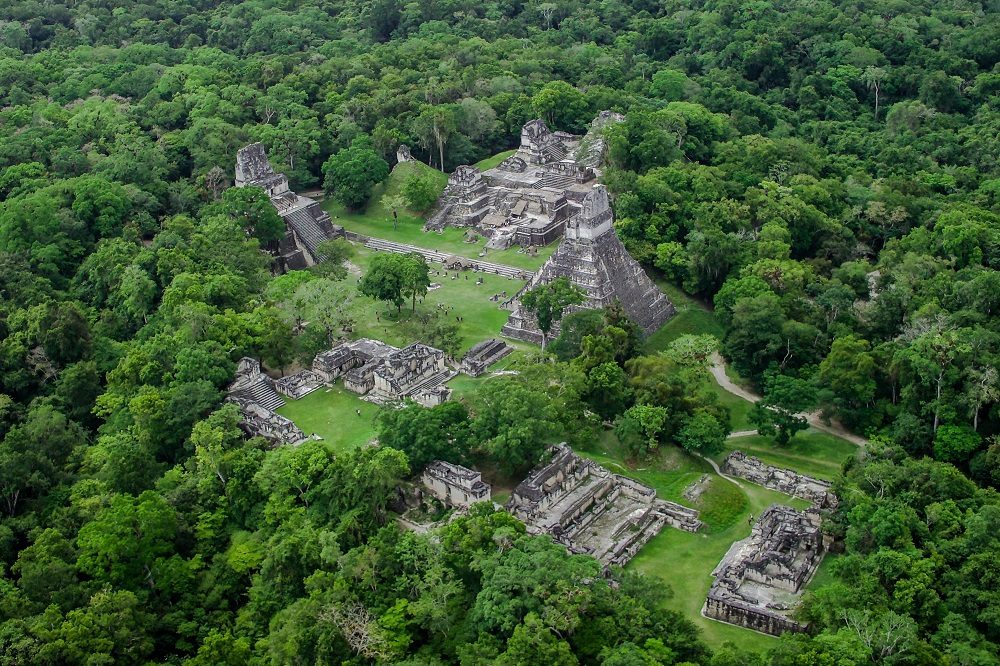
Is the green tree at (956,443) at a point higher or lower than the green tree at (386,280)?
lower

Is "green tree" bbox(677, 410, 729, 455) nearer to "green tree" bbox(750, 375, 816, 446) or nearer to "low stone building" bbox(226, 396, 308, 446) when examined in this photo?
"green tree" bbox(750, 375, 816, 446)

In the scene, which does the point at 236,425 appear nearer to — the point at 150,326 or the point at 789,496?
the point at 150,326

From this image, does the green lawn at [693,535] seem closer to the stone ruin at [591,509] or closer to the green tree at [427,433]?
the stone ruin at [591,509]

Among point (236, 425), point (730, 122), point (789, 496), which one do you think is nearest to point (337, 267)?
point (236, 425)

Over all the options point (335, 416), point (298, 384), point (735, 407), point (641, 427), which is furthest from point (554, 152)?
point (641, 427)

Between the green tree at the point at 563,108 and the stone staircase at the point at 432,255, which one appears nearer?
the stone staircase at the point at 432,255

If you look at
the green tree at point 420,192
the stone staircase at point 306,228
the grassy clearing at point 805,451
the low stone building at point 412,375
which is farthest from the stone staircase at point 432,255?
the grassy clearing at point 805,451

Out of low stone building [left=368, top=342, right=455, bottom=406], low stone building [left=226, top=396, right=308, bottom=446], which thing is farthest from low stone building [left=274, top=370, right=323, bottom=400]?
low stone building [left=368, top=342, right=455, bottom=406]
